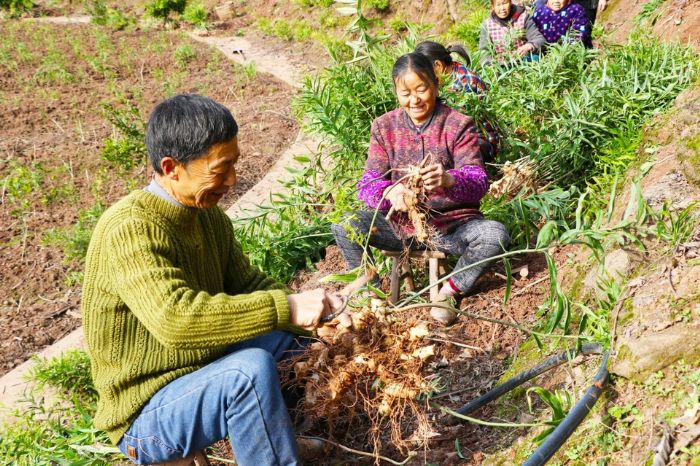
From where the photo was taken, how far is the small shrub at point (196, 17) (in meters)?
10.9

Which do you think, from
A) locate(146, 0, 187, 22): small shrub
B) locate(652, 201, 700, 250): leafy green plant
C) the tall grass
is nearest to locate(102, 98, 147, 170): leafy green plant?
the tall grass

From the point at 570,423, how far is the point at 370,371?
1.90 ft

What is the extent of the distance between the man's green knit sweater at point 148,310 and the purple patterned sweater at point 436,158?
113 cm

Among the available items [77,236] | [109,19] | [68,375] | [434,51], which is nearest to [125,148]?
[77,236]

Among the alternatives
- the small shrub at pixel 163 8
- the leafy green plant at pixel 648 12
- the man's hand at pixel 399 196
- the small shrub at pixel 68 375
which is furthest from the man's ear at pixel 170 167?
the small shrub at pixel 163 8

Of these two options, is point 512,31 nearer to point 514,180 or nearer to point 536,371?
point 514,180

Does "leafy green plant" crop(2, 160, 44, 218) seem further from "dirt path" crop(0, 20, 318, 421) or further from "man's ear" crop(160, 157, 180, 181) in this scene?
"man's ear" crop(160, 157, 180, 181)

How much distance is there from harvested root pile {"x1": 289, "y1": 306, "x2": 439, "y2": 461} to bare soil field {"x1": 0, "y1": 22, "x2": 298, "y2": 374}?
2.24 meters

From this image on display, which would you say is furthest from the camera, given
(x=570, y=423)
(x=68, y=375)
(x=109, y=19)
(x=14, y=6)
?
(x=14, y=6)

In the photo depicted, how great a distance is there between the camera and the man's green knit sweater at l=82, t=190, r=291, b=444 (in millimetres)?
1766

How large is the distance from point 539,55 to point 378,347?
3.36m

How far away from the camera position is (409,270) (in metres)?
3.07

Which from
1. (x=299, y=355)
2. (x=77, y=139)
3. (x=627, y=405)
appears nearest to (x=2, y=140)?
(x=77, y=139)

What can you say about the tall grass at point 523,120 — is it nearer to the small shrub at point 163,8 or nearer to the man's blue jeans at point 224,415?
the man's blue jeans at point 224,415
